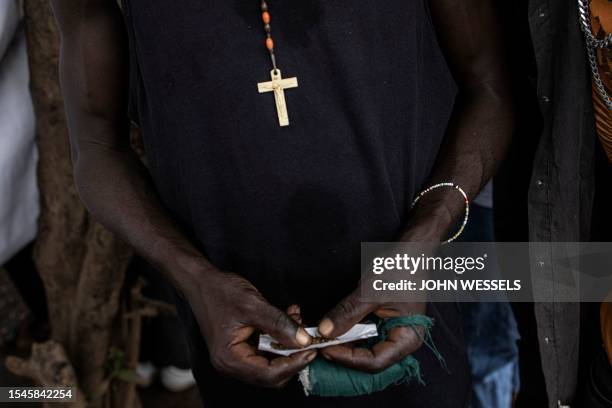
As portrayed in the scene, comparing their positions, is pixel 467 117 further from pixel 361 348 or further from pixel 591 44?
pixel 361 348

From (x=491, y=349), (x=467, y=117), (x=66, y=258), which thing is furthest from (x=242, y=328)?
(x=491, y=349)

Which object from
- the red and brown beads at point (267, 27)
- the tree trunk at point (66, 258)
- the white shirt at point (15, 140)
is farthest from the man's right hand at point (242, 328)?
the white shirt at point (15, 140)

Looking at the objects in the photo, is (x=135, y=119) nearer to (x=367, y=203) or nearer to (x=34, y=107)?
(x=367, y=203)

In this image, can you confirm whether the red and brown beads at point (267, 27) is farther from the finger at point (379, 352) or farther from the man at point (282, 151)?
the finger at point (379, 352)

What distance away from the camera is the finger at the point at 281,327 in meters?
1.22

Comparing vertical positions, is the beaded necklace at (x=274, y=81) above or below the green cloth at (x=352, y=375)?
above

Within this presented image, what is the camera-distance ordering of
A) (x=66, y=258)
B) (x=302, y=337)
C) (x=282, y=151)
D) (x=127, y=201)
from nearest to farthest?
(x=302, y=337)
(x=282, y=151)
(x=127, y=201)
(x=66, y=258)

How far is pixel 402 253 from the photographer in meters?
1.37

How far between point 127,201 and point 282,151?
0.41 metres

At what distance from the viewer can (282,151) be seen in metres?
1.32

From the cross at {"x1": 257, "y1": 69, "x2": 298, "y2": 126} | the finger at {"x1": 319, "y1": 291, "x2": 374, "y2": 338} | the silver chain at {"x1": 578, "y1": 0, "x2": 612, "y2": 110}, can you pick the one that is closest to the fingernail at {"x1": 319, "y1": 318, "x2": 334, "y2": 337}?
the finger at {"x1": 319, "y1": 291, "x2": 374, "y2": 338}

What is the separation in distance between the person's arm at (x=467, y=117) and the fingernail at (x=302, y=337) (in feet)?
0.81

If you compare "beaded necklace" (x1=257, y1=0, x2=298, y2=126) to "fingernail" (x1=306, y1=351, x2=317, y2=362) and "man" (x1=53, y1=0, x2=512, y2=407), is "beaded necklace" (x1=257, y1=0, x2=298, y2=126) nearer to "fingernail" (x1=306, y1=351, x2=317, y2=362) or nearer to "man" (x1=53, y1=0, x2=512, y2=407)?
"man" (x1=53, y1=0, x2=512, y2=407)

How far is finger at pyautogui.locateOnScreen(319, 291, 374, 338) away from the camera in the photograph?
1241mm
